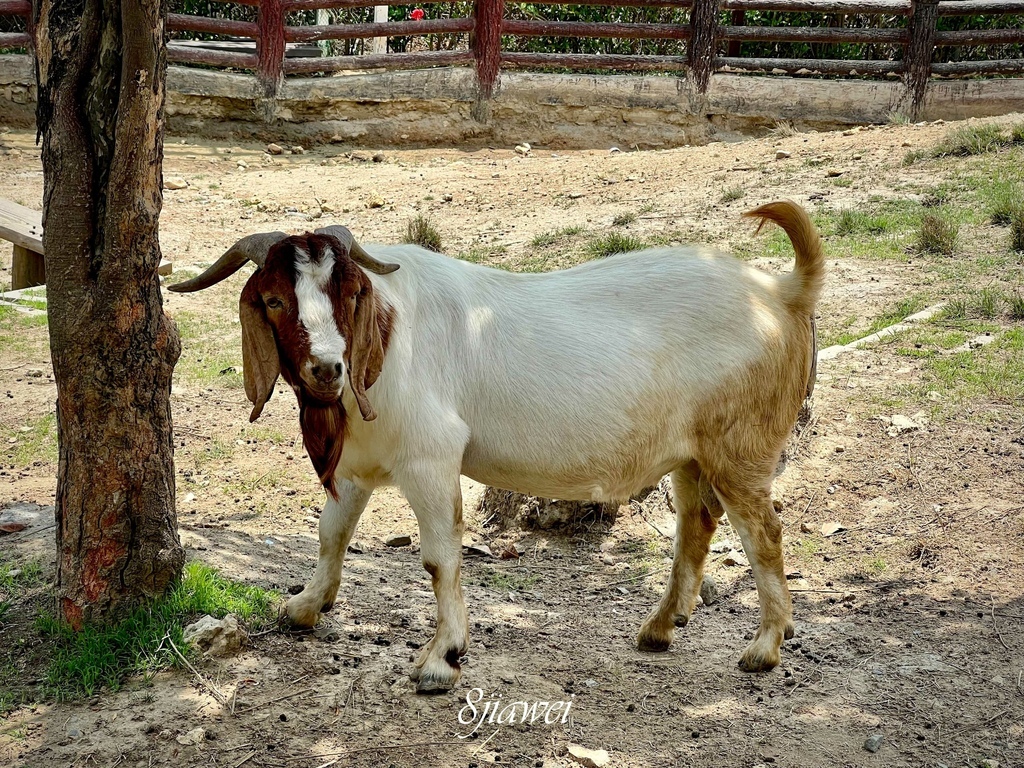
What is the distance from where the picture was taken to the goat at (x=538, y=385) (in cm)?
332

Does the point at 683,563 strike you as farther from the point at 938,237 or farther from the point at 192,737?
the point at 938,237

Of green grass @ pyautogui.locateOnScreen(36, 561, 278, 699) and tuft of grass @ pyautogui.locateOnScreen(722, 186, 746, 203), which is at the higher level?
tuft of grass @ pyautogui.locateOnScreen(722, 186, 746, 203)

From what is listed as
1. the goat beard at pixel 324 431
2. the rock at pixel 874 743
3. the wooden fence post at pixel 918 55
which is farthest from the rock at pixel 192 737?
the wooden fence post at pixel 918 55

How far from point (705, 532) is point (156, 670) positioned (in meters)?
2.24

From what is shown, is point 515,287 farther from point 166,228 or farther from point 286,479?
point 166,228

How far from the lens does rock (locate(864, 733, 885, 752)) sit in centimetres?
347

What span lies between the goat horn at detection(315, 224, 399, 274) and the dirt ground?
4.93 ft

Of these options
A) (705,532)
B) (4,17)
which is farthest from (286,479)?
(4,17)

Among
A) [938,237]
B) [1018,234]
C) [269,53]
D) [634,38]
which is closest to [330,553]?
[938,237]

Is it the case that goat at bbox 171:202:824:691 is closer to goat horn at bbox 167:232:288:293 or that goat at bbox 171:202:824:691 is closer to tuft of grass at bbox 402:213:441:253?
goat horn at bbox 167:232:288:293

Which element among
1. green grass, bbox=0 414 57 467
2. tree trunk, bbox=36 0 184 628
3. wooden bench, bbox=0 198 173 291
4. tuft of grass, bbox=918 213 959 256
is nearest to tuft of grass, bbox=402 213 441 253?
wooden bench, bbox=0 198 173 291

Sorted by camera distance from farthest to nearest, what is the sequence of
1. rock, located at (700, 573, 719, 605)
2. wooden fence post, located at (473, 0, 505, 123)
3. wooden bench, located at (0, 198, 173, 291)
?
wooden fence post, located at (473, 0, 505, 123) → wooden bench, located at (0, 198, 173, 291) → rock, located at (700, 573, 719, 605)

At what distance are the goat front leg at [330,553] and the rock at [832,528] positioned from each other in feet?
8.16

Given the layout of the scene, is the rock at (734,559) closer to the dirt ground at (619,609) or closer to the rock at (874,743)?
the dirt ground at (619,609)
